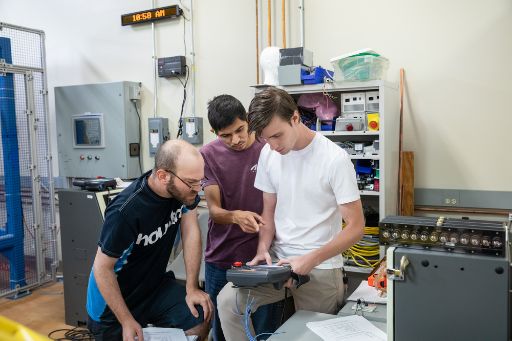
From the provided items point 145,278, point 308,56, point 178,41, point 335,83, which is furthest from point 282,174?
point 178,41

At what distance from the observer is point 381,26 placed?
296 cm

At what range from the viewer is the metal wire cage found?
3764 millimetres

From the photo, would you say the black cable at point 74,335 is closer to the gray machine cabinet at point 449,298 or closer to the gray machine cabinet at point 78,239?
the gray machine cabinet at point 78,239

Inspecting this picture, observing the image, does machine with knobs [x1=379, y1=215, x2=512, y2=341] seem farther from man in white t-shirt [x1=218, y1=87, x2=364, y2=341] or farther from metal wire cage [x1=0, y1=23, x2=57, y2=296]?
metal wire cage [x1=0, y1=23, x2=57, y2=296]

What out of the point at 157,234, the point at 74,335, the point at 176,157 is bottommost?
the point at 74,335

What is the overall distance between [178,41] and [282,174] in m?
2.37

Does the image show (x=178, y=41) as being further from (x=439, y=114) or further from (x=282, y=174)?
(x=282, y=174)

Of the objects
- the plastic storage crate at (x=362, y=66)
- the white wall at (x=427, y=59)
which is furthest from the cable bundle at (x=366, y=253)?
the plastic storage crate at (x=362, y=66)

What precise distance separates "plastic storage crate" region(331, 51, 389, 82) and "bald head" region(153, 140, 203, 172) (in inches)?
49.1

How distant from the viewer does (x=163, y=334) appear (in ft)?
5.61

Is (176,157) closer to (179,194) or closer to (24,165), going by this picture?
(179,194)

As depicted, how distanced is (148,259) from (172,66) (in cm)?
220

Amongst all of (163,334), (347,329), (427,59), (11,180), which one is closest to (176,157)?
(163,334)

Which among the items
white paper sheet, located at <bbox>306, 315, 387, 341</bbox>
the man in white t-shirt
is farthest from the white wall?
white paper sheet, located at <bbox>306, 315, 387, 341</bbox>
